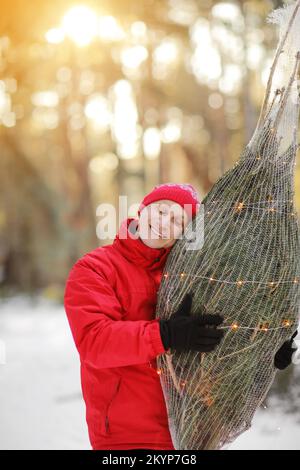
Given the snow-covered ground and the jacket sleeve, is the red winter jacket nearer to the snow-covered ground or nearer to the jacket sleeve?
the jacket sleeve

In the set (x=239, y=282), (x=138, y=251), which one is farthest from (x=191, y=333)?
(x=138, y=251)

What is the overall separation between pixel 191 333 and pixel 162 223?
226 millimetres

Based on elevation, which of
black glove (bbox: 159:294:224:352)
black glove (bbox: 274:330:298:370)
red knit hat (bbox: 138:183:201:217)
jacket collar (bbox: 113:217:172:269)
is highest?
red knit hat (bbox: 138:183:201:217)

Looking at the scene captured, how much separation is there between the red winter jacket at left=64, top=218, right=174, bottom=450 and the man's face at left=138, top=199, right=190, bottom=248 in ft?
0.06

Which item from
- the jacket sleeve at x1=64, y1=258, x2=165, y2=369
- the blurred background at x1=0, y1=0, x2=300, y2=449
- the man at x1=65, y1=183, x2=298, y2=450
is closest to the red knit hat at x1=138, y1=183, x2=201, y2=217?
the man at x1=65, y1=183, x2=298, y2=450

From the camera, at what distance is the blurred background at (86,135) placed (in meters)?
3.00

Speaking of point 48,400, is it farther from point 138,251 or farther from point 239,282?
point 239,282

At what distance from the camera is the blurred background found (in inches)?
118

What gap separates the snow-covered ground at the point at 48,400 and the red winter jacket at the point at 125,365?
142 centimetres

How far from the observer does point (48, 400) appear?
3213 millimetres

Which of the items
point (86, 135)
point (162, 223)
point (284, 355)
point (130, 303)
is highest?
point (86, 135)

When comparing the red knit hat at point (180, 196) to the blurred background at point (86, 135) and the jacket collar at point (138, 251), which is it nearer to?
the jacket collar at point (138, 251)
